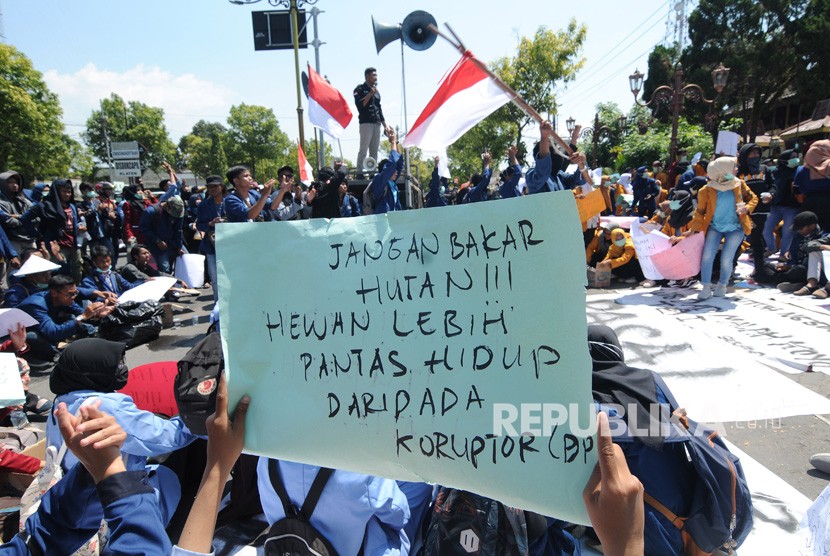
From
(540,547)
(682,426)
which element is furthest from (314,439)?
(682,426)

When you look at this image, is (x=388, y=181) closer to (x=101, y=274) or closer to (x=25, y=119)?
(x=101, y=274)

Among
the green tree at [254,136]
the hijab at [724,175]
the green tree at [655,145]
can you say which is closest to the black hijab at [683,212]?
the hijab at [724,175]

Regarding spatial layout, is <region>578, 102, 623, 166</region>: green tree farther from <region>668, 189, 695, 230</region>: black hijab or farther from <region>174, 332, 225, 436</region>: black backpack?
<region>174, 332, 225, 436</region>: black backpack

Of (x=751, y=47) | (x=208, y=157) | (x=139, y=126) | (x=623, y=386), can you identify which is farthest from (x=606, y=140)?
(x=139, y=126)

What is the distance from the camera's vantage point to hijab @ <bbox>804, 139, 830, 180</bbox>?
638 centimetres

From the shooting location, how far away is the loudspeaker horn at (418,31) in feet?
14.5

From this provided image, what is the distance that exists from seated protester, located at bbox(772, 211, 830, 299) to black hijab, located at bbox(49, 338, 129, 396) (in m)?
6.75

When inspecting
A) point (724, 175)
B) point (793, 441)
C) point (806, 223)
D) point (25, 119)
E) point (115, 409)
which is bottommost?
point (793, 441)

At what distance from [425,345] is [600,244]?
746 cm

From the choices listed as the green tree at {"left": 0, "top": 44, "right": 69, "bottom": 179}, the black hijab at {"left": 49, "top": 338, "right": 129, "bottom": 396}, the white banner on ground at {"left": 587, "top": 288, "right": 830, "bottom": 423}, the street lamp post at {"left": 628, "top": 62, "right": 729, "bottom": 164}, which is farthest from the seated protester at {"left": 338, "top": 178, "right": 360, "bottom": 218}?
the green tree at {"left": 0, "top": 44, "right": 69, "bottom": 179}

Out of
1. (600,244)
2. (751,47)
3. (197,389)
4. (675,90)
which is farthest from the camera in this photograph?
(751,47)

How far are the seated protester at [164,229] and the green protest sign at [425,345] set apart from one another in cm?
767

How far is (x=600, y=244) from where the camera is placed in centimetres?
805

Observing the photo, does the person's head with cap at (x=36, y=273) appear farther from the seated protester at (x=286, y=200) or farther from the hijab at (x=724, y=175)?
the hijab at (x=724, y=175)
